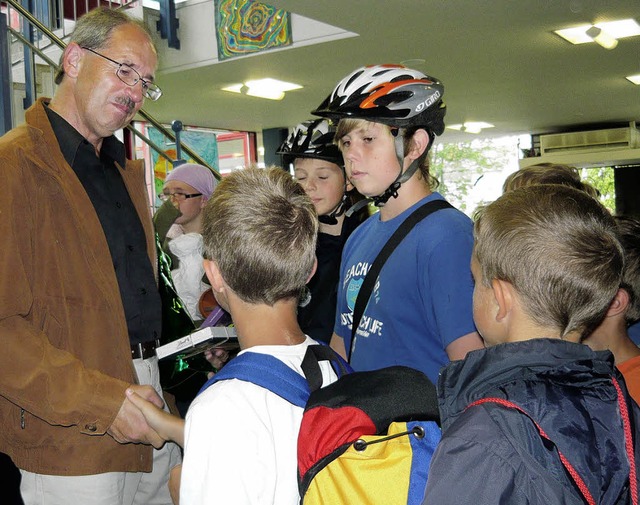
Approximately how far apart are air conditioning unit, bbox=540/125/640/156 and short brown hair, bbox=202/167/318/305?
14264mm

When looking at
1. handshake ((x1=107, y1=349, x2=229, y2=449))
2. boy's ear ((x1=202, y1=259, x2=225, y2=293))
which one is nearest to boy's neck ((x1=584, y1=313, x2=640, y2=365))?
boy's ear ((x1=202, y1=259, x2=225, y2=293))

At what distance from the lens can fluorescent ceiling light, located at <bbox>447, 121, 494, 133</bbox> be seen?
14.4m

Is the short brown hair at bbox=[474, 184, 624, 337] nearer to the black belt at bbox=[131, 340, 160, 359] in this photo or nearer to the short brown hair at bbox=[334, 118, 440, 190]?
the short brown hair at bbox=[334, 118, 440, 190]

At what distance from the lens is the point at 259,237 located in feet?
5.04

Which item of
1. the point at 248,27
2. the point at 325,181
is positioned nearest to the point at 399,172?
the point at 325,181

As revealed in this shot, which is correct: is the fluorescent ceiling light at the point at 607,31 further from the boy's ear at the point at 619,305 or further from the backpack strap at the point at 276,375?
the backpack strap at the point at 276,375

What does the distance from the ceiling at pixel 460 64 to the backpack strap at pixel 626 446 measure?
6.08 metres

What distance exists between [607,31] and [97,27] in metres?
7.14

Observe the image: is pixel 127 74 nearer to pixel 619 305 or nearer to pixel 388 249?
pixel 388 249

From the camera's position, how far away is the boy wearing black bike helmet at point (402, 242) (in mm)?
1958

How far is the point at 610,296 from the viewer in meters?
1.40

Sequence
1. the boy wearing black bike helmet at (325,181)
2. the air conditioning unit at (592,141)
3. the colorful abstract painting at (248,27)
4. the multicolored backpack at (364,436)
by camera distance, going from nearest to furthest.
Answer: the multicolored backpack at (364,436), the boy wearing black bike helmet at (325,181), the colorful abstract painting at (248,27), the air conditioning unit at (592,141)

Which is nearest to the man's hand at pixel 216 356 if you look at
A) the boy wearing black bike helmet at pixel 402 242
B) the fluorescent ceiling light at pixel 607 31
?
the boy wearing black bike helmet at pixel 402 242

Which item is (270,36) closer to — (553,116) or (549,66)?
(549,66)
